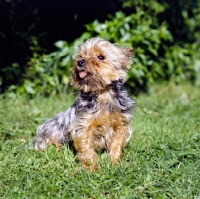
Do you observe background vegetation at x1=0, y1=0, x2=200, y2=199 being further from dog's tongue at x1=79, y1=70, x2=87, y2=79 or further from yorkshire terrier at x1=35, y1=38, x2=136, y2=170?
dog's tongue at x1=79, y1=70, x2=87, y2=79

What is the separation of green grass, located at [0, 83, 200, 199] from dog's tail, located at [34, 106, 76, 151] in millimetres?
155

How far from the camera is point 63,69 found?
8.73 meters

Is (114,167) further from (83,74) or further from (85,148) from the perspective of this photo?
(83,74)

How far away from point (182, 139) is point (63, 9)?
3707mm

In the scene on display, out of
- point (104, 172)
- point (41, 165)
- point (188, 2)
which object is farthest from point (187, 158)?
point (188, 2)

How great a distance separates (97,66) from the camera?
17.5ft

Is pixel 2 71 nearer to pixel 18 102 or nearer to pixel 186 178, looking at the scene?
pixel 18 102

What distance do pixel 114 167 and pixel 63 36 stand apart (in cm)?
436

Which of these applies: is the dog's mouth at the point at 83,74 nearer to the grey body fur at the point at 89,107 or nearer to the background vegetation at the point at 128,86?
the grey body fur at the point at 89,107

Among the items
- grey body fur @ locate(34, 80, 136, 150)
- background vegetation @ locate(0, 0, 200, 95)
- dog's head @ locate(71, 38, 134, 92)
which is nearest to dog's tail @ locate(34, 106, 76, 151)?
grey body fur @ locate(34, 80, 136, 150)

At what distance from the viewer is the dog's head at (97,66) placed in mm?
5324

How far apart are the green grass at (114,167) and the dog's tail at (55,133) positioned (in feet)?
0.51

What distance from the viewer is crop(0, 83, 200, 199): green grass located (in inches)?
181

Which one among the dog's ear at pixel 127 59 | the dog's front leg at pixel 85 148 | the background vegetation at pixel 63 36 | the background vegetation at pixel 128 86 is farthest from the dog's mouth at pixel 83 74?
the background vegetation at pixel 63 36
